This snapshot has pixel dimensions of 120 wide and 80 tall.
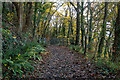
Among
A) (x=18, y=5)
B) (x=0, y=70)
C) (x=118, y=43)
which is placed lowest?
(x=0, y=70)

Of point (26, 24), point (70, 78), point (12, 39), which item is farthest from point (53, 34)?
point (70, 78)

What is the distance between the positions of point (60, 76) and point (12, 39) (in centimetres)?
407

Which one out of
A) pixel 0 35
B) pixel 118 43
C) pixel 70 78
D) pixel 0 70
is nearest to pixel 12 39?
pixel 0 35

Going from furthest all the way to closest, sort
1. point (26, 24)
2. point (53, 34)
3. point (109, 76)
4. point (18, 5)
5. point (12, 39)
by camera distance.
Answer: point (53, 34) < point (26, 24) < point (18, 5) < point (12, 39) < point (109, 76)

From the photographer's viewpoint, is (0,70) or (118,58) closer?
(0,70)

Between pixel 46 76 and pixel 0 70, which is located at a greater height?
pixel 0 70

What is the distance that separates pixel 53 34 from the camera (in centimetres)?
3014

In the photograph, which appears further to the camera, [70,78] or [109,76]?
[70,78]

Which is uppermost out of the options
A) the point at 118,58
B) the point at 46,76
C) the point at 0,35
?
the point at 0,35

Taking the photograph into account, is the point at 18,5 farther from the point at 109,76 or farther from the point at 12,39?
the point at 109,76

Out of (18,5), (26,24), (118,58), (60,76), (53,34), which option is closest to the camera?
(118,58)

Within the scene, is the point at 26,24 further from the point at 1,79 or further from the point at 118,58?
the point at 118,58

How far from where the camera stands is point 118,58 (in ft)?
14.5

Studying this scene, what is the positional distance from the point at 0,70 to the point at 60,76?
2.87 meters
